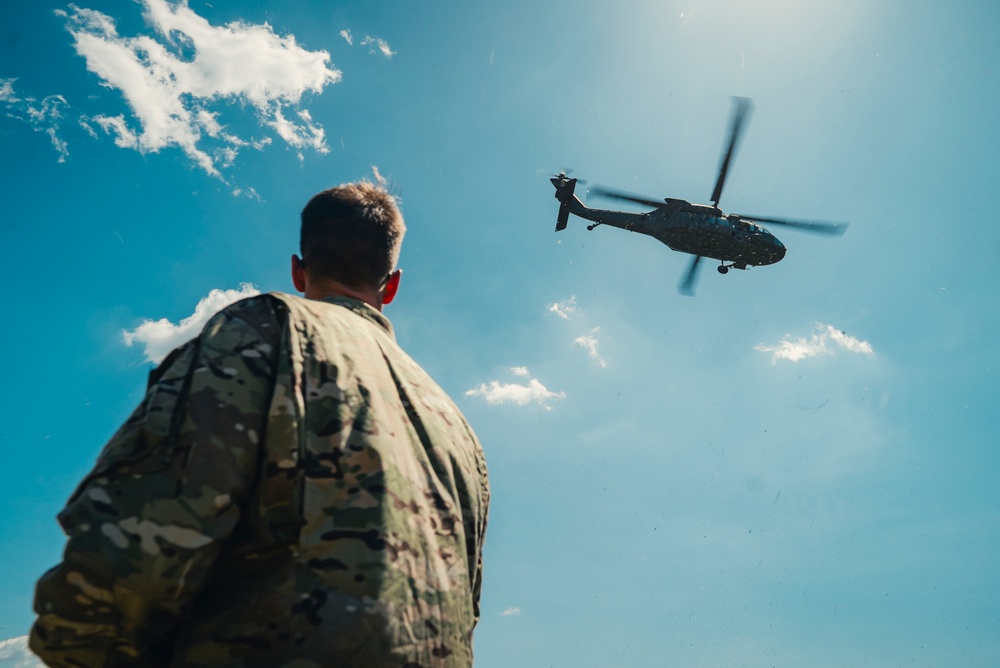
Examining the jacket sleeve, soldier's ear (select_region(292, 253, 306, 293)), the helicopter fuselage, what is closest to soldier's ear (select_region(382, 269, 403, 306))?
soldier's ear (select_region(292, 253, 306, 293))

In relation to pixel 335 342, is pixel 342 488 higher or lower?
lower

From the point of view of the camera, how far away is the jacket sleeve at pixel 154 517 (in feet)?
5.62

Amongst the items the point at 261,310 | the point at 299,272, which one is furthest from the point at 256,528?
the point at 299,272

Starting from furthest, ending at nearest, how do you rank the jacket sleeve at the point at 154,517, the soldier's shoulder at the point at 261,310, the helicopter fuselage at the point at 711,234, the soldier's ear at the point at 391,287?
1. the helicopter fuselage at the point at 711,234
2. the soldier's ear at the point at 391,287
3. the soldier's shoulder at the point at 261,310
4. the jacket sleeve at the point at 154,517

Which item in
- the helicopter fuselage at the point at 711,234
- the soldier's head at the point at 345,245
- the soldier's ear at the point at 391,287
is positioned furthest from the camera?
the helicopter fuselage at the point at 711,234

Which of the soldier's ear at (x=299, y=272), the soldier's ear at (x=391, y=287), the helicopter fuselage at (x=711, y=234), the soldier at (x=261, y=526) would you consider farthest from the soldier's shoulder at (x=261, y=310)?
the helicopter fuselage at (x=711, y=234)

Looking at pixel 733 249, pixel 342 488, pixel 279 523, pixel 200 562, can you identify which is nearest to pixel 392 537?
pixel 342 488

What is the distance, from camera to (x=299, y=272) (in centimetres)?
296

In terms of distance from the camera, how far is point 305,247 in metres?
2.89

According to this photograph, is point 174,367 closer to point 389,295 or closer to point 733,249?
point 389,295

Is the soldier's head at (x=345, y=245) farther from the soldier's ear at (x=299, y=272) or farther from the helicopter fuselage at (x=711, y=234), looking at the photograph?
the helicopter fuselage at (x=711, y=234)

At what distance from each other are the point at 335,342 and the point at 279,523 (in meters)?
0.65

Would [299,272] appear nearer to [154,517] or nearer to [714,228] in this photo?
[154,517]

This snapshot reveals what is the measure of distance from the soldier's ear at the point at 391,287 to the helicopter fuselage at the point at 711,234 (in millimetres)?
26358
